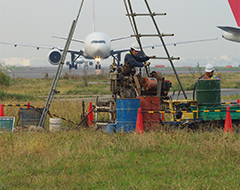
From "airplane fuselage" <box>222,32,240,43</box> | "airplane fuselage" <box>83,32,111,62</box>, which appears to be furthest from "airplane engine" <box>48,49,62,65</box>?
"airplane fuselage" <box>222,32,240,43</box>

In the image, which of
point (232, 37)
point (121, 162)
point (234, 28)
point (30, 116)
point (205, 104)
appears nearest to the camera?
point (121, 162)

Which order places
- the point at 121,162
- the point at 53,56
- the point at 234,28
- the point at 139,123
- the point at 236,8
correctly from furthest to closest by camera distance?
the point at 53,56 < the point at 234,28 < the point at 236,8 < the point at 139,123 < the point at 121,162

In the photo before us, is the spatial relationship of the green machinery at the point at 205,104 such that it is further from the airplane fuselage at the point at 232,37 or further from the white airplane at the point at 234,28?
the airplane fuselage at the point at 232,37

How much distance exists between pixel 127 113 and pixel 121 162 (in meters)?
2.92

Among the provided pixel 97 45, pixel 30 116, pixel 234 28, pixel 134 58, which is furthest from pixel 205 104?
pixel 97 45

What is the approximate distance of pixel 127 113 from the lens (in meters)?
9.04

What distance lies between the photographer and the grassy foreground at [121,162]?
17.1 feet

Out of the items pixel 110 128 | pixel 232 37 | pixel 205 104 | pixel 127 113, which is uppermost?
pixel 232 37

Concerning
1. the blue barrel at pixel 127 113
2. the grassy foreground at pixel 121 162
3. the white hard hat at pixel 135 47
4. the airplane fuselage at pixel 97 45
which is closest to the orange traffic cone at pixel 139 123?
the blue barrel at pixel 127 113

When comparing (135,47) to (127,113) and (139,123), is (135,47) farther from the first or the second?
(139,123)

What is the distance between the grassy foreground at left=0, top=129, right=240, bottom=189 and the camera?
205 inches

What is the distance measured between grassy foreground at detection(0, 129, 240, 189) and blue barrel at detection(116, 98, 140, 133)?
2.57ft

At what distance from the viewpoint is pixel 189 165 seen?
233 inches

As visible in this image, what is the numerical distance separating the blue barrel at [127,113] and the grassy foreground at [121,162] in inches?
30.8
